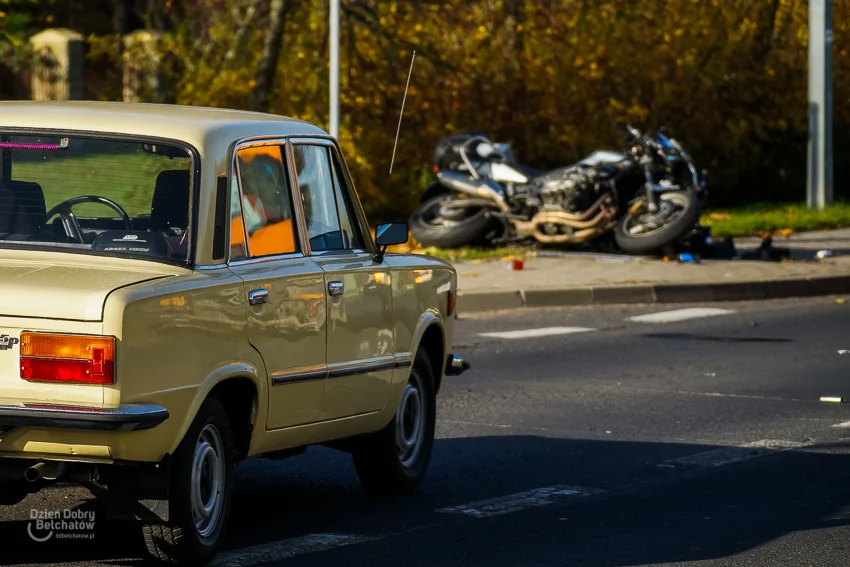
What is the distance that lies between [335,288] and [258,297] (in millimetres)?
696

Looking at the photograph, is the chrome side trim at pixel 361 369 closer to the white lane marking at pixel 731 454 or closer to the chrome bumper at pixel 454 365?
the chrome bumper at pixel 454 365

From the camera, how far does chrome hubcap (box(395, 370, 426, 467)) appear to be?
753cm

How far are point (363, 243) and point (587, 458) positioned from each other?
194 centimetres

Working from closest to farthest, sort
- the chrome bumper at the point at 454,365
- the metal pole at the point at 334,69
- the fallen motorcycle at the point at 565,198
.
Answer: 1. the chrome bumper at the point at 454,365
2. the fallen motorcycle at the point at 565,198
3. the metal pole at the point at 334,69

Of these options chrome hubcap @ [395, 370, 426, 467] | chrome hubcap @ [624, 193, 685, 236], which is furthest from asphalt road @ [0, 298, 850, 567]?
chrome hubcap @ [624, 193, 685, 236]

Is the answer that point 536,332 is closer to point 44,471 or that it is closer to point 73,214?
point 73,214

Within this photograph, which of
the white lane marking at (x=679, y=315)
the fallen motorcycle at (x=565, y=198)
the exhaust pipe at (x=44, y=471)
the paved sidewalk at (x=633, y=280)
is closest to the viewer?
the exhaust pipe at (x=44, y=471)

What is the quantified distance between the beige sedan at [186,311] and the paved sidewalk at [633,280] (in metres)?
8.60

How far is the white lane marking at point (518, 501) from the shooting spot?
279 inches

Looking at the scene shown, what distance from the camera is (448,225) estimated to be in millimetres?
19688

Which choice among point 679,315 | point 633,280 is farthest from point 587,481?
point 633,280

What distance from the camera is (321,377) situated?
6484 millimetres

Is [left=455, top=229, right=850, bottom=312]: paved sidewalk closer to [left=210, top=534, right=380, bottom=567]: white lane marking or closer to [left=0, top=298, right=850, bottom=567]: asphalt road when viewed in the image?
[left=0, top=298, right=850, bottom=567]: asphalt road

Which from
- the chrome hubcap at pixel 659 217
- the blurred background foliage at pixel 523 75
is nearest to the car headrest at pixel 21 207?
the chrome hubcap at pixel 659 217
